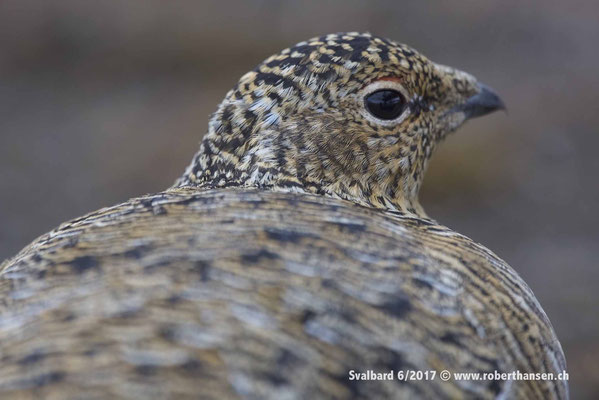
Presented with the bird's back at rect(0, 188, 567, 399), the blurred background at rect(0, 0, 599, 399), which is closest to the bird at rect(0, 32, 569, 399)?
the bird's back at rect(0, 188, 567, 399)

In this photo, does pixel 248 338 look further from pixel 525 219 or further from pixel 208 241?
pixel 525 219

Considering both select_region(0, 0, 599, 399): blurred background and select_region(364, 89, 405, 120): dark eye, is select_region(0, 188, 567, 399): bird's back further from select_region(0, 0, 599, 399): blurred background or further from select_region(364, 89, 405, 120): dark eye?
select_region(0, 0, 599, 399): blurred background

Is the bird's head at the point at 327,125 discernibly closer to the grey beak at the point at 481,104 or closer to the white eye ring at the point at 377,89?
the white eye ring at the point at 377,89

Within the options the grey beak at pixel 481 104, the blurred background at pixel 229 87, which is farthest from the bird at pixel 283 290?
the blurred background at pixel 229 87

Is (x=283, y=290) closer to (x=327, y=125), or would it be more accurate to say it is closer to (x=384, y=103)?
(x=327, y=125)

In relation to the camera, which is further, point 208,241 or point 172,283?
point 208,241

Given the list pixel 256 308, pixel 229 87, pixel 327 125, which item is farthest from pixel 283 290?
pixel 229 87

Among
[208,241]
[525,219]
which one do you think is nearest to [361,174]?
[208,241]
